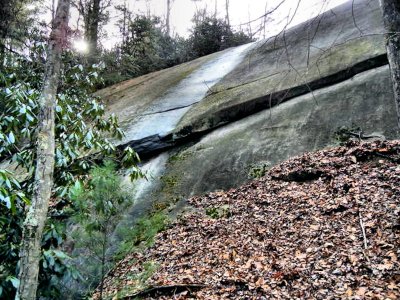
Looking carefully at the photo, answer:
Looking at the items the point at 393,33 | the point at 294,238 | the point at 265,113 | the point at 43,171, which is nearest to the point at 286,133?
the point at 265,113

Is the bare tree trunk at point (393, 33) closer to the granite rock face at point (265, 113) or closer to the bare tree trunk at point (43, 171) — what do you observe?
the granite rock face at point (265, 113)

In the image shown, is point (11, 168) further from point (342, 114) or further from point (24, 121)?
point (342, 114)

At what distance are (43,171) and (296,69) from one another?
6.97 metres

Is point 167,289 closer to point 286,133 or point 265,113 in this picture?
point 286,133

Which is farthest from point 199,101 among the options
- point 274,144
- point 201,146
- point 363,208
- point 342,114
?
point 363,208

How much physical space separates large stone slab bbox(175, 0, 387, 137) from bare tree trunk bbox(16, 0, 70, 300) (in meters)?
3.80

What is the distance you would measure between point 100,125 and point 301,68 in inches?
216

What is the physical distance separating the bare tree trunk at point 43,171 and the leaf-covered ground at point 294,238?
1343mm

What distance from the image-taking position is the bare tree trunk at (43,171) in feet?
12.2

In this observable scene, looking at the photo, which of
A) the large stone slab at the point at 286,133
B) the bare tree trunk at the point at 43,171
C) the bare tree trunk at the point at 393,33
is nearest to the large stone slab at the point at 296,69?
the large stone slab at the point at 286,133

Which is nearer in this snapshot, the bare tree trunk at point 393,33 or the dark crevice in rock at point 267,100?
the bare tree trunk at point 393,33

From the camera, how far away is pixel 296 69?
892 centimetres

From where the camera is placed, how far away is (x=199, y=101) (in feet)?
33.7

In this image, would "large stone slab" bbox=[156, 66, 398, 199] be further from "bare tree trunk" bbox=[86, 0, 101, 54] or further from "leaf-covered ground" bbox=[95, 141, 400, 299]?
"bare tree trunk" bbox=[86, 0, 101, 54]
